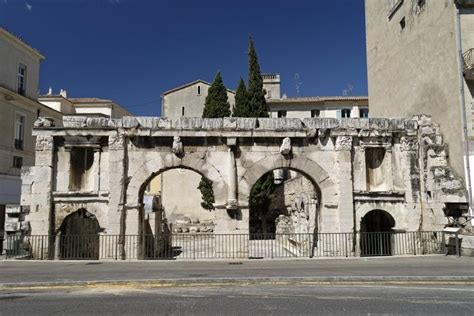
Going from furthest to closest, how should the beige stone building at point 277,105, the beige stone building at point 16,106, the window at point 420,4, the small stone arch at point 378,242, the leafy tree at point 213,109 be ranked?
the beige stone building at point 277,105 → the leafy tree at point 213,109 → the beige stone building at point 16,106 → the window at point 420,4 → the small stone arch at point 378,242

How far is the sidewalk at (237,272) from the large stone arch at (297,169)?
3.03 meters

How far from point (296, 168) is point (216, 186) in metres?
3.05

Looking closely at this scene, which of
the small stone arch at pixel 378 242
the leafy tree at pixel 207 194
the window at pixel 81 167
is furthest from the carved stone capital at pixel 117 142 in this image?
the leafy tree at pixel 207 194

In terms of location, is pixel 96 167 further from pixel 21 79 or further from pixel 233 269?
pixel 21 79

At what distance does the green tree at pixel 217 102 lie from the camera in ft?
108

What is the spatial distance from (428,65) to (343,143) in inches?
220

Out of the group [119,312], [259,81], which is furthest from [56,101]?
[119,312]

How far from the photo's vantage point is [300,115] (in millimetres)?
40094

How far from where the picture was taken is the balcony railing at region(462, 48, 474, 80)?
14.7 m

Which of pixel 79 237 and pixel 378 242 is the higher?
pixel 79 237

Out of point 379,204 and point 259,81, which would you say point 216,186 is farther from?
point 259,81

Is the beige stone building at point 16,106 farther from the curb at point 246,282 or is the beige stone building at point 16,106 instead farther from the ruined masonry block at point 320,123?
the ruined masonry block at point 320,123

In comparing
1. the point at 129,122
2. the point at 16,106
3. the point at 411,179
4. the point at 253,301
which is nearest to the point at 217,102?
the point at 16,106

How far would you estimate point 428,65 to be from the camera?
17.2m
